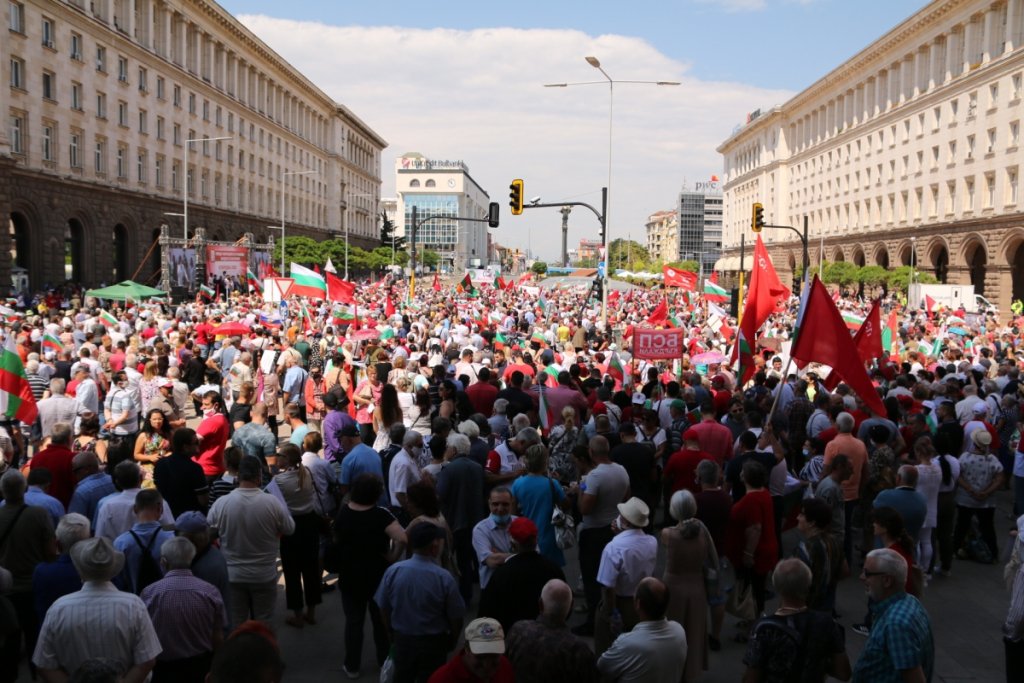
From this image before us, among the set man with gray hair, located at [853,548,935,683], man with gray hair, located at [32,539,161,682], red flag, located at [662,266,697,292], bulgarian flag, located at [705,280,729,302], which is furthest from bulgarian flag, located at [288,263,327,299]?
man with gray hair, located at [853,548,935,683]

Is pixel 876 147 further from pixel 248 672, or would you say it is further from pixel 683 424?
pixel 248 672

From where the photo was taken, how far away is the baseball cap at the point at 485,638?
4.16m

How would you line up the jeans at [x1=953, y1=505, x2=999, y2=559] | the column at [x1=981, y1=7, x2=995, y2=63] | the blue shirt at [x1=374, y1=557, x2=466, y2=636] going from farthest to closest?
the column at [x1=981, y1=7, x2=995, y2=63], the jeans at [x1=953, y1=505, x2=999, y2=559], the blue shirt at [x1=374, y1=557, x2=466, y2=636]

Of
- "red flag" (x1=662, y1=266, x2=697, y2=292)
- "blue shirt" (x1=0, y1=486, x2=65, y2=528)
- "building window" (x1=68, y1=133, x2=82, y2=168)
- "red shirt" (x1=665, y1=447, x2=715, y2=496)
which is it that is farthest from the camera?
"building window" (x1=68, y1=133, x2=82, y2=168)

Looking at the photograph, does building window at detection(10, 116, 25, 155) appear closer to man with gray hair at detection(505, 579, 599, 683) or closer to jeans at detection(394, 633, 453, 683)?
jeans at detection(394, 633, 453, 683)

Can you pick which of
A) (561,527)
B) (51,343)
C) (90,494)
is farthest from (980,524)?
(51,343)

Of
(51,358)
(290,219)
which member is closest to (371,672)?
(51,358)

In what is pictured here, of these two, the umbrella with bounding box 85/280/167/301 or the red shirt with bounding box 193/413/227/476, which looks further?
the umbrella with bounding box 85/280/167/301

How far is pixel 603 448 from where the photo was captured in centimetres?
769

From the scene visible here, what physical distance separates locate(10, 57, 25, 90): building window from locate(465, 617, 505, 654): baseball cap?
131 feet

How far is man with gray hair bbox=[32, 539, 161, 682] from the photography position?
459 cm

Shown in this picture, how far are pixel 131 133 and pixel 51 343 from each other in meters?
34.9

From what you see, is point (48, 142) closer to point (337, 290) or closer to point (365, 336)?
point (337, 290)

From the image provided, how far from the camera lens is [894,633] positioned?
466 cm
